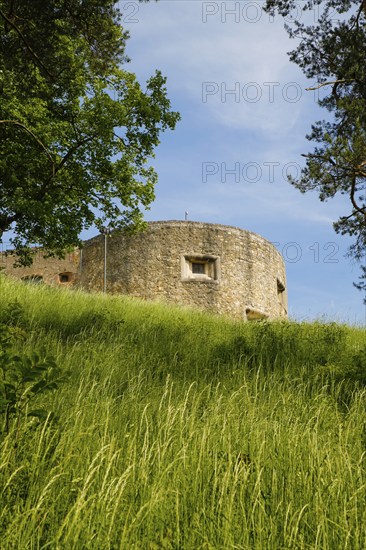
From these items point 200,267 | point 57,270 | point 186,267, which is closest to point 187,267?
point 186,267

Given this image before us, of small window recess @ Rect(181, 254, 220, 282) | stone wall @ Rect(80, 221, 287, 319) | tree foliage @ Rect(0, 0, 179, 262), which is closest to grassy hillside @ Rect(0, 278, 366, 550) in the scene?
tree foliage @ Rect(0, 0, 179, 262)

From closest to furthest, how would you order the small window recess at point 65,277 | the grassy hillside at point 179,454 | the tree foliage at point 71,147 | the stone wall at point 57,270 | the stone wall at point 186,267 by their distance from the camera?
the grassy hillside at point 179,454
the tree foliage at point 71,147
the stone wall at point 186,267
the stone wall at point 57,270
the small window recess at point 65,277

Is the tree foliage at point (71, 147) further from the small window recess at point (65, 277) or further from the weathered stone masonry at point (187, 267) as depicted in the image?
the small window recess at point (65, 277)

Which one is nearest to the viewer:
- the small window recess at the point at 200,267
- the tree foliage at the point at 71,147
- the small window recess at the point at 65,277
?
the tree foliage at the point at 71,147

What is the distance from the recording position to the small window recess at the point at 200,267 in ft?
63.8

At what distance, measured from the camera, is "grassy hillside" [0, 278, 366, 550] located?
100 inches

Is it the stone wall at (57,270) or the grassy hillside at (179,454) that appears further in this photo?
the stone wall at (57,270)

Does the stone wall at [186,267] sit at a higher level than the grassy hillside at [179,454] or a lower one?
higher

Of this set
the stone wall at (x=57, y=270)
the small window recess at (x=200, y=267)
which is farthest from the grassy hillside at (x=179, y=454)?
the stone wall at (x=57, y=270)

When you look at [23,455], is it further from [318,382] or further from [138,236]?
[138,236]

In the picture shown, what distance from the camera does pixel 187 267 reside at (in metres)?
19.6

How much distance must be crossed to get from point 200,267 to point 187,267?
560mm

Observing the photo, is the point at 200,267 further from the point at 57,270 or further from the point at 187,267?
the point at 57,270

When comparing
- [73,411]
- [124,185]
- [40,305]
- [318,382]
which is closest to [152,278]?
[124,185]
